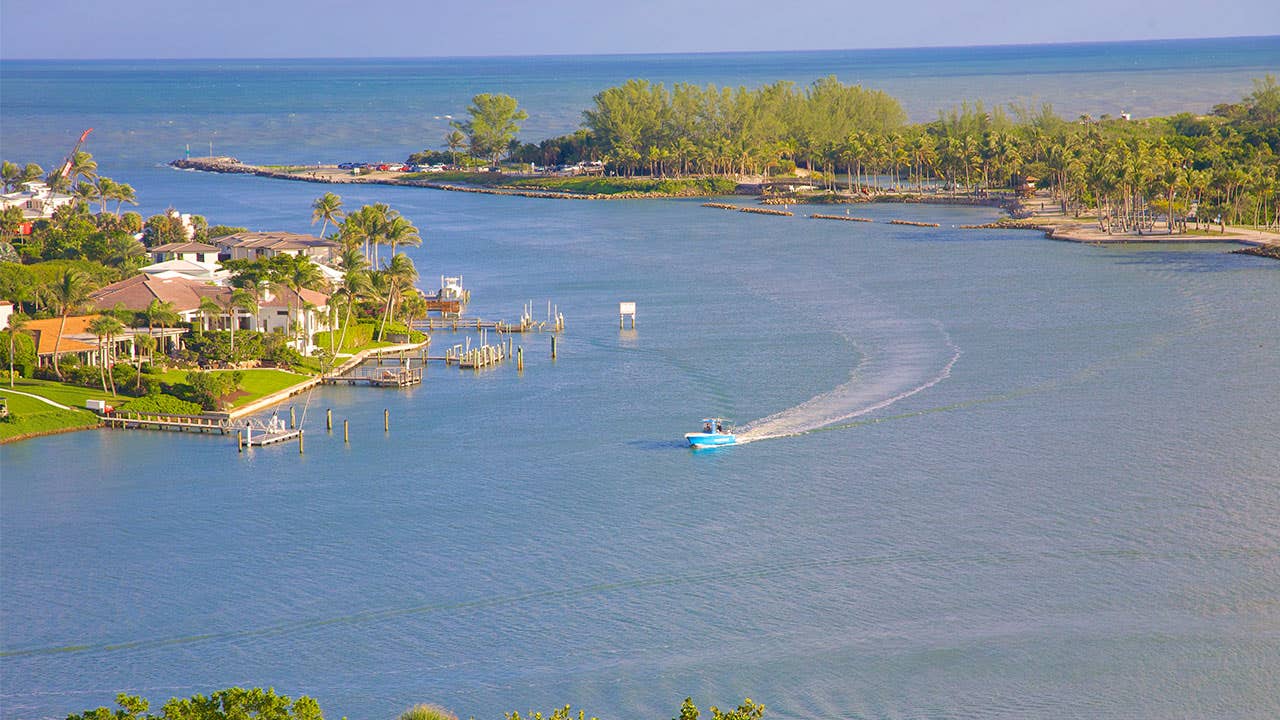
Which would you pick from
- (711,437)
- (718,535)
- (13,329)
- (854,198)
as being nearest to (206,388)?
(13,329)

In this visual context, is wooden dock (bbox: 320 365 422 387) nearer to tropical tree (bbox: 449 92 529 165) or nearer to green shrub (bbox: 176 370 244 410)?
green shrub (bbox: 176 370 244 410)

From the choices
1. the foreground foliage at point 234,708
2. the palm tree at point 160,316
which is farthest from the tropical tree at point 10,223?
the foreground foliage at point 234,708

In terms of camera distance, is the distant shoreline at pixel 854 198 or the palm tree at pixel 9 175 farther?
the palm tree at pixel 9 175

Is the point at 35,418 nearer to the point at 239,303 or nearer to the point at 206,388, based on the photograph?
the point at 206,388

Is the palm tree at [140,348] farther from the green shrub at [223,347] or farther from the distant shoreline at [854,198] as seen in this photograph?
the distant shoreline at [854,198]

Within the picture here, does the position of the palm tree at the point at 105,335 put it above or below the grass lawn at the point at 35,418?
above

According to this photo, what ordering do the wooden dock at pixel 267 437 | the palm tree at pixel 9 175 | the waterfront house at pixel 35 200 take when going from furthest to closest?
the palm tree at pixel 9 175
the waterfront house at pixel 35 200
the wooden dock at pixel 267 437
